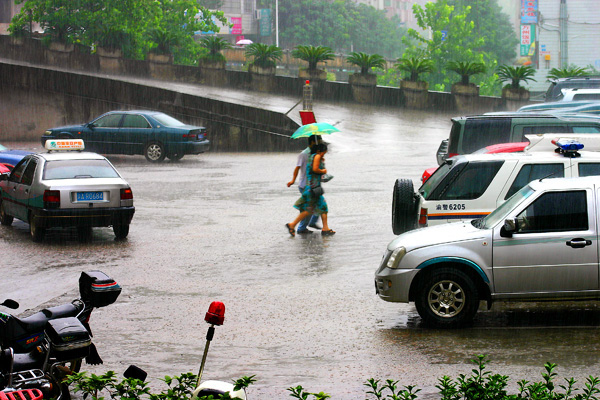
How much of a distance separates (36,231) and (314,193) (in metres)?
4.48

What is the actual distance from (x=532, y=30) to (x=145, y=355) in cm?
9311

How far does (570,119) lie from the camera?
48.0 ft

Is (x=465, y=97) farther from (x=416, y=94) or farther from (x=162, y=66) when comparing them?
(x=162, y=66)

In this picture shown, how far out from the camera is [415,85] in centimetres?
3728

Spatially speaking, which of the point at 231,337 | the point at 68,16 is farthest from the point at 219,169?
the point at 68,16

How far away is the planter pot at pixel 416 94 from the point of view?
3728 centimetres

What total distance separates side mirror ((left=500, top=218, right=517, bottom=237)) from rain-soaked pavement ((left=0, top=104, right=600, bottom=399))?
93cm

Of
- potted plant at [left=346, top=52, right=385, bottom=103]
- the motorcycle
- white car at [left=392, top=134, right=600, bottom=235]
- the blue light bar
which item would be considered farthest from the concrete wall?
the motorcycle

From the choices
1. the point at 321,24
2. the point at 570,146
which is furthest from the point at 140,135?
the point at 321,24

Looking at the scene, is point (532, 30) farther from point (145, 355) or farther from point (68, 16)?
point (145, 355)

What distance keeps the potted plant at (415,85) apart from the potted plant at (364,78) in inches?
49.7

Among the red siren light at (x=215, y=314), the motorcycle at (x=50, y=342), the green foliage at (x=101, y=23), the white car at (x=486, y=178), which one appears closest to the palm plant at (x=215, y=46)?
the green foliage at (x=101, y=23)

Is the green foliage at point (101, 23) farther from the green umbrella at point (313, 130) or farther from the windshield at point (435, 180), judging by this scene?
the windshield at point (435, 180)

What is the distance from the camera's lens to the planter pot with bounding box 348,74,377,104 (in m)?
38.0
